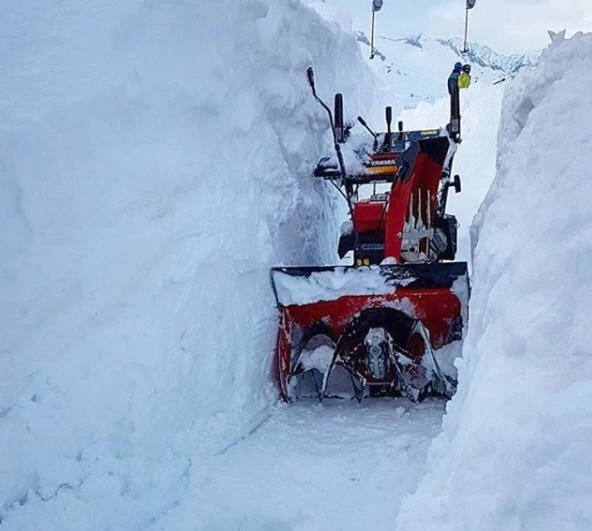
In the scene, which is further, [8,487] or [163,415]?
[163,415]

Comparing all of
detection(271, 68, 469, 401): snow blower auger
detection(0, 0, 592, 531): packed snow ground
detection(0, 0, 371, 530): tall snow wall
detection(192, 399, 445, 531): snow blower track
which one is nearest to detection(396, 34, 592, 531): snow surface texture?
detection(0, 0, 592, 531): packed snow ground

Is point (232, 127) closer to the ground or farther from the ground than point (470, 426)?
farther from the ground

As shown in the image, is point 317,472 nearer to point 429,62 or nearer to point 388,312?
point 388,312

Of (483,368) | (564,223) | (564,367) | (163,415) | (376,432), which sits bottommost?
(376,432)

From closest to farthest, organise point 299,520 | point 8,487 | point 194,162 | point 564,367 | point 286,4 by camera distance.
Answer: point 564,367 < point 8,487 < point 299,520 < point 194,162 < point 286,4

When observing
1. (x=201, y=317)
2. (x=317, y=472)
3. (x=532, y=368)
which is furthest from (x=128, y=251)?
(x=532, y=368)

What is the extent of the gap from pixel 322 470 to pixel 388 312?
4.52ft

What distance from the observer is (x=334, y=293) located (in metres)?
4.56

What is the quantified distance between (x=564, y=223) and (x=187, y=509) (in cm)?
217

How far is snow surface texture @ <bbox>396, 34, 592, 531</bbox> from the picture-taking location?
1.48 metres

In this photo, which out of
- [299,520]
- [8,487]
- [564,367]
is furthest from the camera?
[299,520]

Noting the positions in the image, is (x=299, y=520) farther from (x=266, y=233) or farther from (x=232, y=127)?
(x=232, y=127)

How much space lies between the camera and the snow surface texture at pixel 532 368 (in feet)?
4.85

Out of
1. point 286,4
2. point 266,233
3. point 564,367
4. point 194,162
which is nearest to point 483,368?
point 564,367
